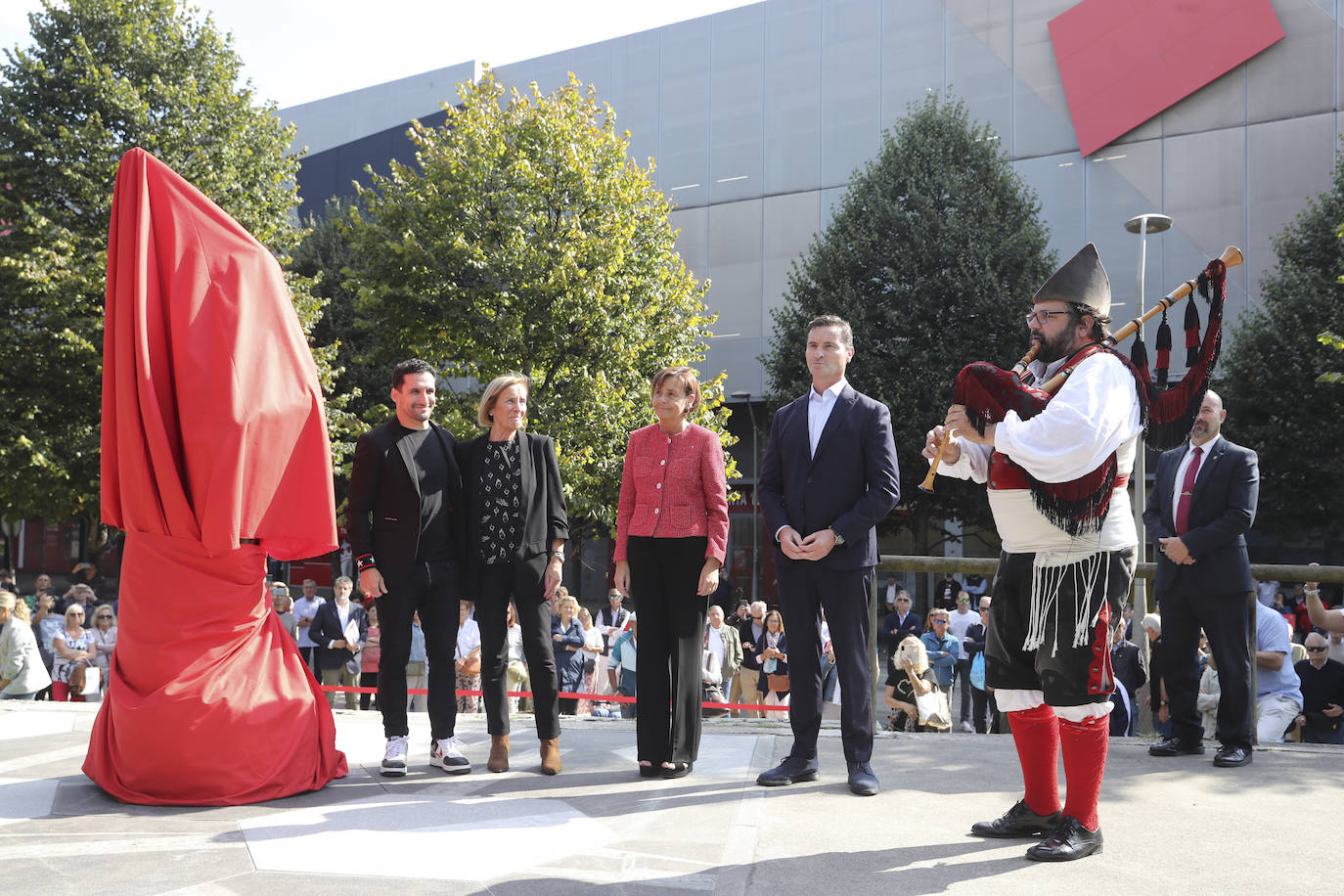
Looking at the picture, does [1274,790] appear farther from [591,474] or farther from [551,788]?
[591,474]

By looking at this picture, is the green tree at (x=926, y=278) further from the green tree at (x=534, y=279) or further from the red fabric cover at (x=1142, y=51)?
the red fabric cover at (x=1142, y=51)

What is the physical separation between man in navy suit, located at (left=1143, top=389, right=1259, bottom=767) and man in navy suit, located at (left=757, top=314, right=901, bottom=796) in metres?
1.80

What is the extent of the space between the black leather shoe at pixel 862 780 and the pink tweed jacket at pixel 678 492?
3.60ft

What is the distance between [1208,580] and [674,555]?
2.83 metres

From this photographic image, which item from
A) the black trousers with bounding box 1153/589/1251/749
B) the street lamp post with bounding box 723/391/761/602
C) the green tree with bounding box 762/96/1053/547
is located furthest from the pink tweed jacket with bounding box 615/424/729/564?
the street lamp post with bounding box 723/391/761/602

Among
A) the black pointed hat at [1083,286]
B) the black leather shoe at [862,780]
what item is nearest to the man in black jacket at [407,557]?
the black leather shoe at [862,780]

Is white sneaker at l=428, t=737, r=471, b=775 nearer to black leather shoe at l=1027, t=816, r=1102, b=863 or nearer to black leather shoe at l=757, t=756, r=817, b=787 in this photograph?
black leather shoe at l=757, t=756, r=817, b=787

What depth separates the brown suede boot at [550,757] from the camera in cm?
459

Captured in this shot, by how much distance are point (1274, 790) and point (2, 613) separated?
10.5 metres

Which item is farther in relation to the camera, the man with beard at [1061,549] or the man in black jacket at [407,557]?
the man in black jacket at [407,557]

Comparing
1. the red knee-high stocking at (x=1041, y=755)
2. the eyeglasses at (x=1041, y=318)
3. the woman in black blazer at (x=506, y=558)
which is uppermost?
the eyeglasses at (x=1041, y=318)

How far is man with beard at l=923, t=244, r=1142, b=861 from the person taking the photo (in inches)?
127

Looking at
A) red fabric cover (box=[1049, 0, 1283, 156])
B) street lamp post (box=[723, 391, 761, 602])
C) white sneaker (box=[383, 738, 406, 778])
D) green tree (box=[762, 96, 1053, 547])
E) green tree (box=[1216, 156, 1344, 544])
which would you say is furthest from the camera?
street lamp post (box=[723, 391, 761, 602])

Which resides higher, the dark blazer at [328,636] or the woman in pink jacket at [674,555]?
the woman in pink jacket at [674,555]
